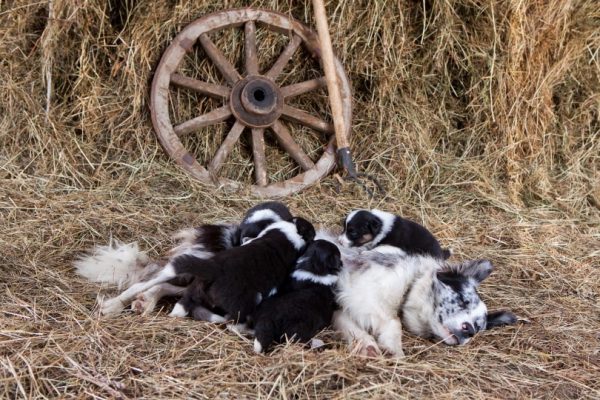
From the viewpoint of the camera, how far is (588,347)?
300 centimetres

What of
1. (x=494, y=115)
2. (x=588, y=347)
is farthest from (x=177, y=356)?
(x=494, y=115)

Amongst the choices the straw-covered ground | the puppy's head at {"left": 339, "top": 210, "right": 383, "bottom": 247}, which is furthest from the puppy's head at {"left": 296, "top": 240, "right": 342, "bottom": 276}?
the puppy's head at {"left": 339, "top": 210, "right": 383, "bottom": 247}

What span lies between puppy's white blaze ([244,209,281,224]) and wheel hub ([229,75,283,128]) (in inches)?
47.6

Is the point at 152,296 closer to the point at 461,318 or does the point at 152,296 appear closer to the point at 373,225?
the point at 373,225

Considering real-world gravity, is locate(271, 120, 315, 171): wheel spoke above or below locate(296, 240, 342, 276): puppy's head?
above

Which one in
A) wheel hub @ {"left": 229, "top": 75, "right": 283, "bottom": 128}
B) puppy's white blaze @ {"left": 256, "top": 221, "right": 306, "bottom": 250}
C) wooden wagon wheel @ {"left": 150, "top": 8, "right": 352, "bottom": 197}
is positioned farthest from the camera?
wheel hub @ {"left": 229, "top": 75, "right": 283, "bottom": 128}

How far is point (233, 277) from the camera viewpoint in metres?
2.73

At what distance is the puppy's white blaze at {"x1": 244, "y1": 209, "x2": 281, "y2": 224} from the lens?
3.60 meters

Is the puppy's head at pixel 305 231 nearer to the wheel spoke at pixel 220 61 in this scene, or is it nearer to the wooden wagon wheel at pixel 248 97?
the wooden wagon wheel at pixel 248 97

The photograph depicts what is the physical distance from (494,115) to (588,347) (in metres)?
2.64

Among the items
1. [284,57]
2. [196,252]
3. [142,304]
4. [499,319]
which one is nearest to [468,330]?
[499,319]

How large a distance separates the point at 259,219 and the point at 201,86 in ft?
4.90

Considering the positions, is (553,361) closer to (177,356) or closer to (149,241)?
(177,356)

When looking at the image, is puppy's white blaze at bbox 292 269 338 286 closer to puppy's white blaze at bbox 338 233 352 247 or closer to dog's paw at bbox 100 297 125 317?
puppy's white blaze at bbox 338 233 352 247
